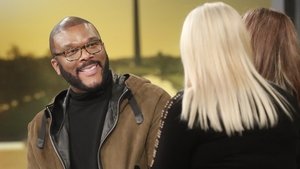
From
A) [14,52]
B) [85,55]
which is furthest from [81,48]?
[14,52]

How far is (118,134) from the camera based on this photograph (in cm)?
190

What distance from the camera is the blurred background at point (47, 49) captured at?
3361 millimetres

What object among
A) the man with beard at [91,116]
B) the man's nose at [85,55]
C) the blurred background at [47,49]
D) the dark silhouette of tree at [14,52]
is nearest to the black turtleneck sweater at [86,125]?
the man with beard at [91,116]

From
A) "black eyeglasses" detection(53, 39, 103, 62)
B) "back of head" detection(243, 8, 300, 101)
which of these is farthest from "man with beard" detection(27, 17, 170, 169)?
"back of head" detection(243, 8, 300, 101)

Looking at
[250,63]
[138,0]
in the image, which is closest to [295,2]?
[138,0]

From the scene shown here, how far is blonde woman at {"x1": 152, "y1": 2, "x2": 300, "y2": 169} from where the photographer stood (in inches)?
53.3

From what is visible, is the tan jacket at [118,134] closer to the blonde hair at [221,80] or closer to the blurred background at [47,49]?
the blonde hair at [221,80]

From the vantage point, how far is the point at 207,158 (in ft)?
4.51

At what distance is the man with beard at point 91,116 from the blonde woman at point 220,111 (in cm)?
47

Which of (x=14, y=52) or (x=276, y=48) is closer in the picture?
(x=276, y=48)

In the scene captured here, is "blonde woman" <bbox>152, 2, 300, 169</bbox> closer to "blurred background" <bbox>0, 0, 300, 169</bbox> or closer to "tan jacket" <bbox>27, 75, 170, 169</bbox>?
"tan jacket" <bbox>27, 75, 170, 169</bbox>

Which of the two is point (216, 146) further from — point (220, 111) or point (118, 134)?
point (118, 134)

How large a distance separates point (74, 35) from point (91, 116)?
0.99 ft

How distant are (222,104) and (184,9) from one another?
2.09 m
